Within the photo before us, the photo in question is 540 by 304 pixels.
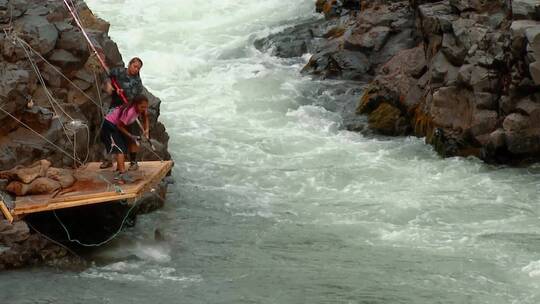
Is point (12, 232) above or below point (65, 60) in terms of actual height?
below

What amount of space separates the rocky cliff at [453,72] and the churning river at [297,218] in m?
0.52

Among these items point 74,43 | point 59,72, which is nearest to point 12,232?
point 59,72

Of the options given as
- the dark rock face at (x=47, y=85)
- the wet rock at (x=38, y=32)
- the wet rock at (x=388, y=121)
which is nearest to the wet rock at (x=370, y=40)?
the wet rock at (x=388, y=121)

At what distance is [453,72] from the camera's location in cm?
1775

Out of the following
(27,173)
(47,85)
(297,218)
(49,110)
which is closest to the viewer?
(27,173)

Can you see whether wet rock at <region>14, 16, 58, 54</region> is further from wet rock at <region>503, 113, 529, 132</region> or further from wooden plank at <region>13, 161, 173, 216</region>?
wet rock at <region>503, 113, 529, 132</region>

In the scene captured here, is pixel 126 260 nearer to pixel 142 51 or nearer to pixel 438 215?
pixel 438 215

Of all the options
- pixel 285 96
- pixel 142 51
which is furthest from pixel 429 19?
pixel 142 51

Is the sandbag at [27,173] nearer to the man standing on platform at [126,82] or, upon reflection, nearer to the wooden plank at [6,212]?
the wooden plank at [6,212]

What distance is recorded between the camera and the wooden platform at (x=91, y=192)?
1108 cm

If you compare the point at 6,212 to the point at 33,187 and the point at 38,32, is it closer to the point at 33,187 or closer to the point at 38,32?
the point at 33,187

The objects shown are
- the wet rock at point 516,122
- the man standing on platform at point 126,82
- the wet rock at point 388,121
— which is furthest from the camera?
the wet rock at point 388,121

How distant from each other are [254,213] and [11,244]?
14.5 feet

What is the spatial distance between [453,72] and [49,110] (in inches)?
340
